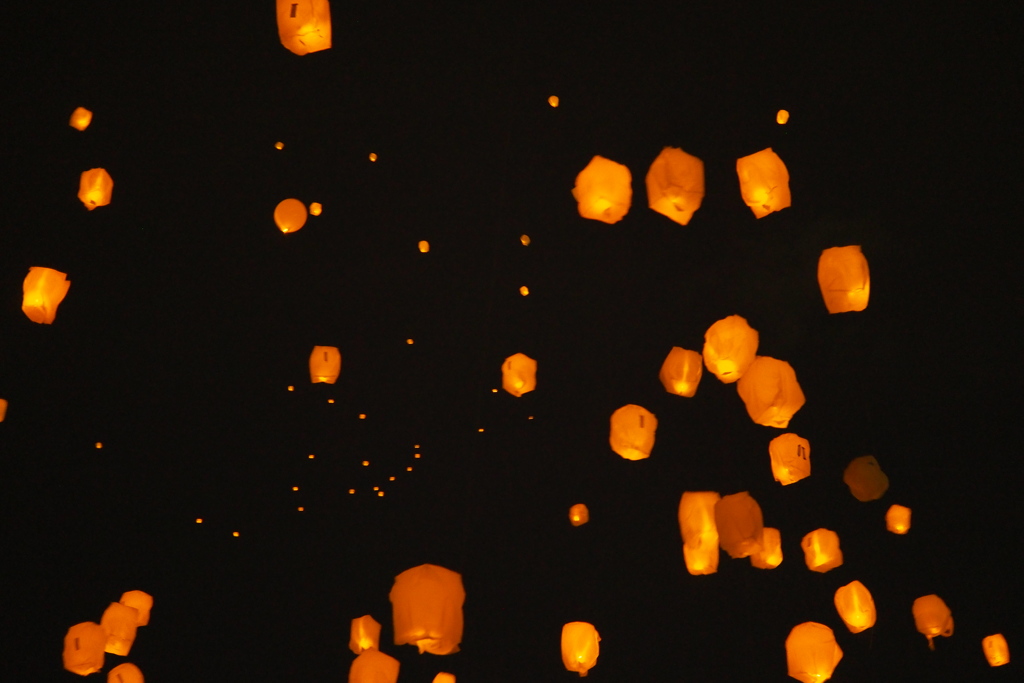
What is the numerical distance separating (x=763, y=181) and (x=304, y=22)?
141 cm

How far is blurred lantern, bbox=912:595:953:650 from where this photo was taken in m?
2.29

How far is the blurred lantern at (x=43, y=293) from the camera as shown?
7.23 feet

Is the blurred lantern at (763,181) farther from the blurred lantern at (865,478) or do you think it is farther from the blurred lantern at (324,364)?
the blurred lantern at (324,364)

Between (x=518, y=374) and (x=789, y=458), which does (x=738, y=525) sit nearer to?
(x=789, y=458)

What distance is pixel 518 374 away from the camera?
7.45 feet

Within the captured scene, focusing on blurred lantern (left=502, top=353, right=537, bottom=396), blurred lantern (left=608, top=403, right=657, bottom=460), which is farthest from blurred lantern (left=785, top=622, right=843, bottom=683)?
blurred lantern (left=502, top=353, right=537, bottom=396)

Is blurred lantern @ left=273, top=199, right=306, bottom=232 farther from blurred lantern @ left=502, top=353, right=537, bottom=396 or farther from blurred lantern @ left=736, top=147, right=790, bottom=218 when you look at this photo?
blurred lantern @ left=736, top=147, right=790, bottom=218

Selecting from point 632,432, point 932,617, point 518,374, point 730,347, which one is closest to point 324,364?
point 518,374

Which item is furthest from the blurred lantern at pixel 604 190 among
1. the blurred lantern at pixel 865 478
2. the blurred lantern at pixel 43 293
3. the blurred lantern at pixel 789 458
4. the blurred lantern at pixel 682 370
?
the blurred lantern at pixel 43 293

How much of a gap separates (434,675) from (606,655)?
1.74 ft

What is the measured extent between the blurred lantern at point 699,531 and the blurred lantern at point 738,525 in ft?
0.10

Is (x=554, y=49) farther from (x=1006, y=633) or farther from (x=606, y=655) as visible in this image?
(x=1006, y=633)

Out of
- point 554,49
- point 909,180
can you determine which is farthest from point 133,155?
point 909,180

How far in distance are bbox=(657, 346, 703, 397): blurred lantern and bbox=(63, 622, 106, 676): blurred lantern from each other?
6.19ft
